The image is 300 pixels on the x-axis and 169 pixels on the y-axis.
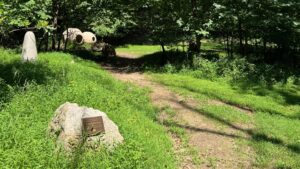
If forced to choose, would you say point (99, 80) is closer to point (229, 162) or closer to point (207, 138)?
point (207, 138)

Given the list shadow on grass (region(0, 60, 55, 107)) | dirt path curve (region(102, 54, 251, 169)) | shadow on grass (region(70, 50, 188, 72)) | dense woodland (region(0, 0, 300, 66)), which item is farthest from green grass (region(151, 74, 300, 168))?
shadow on grass (region(0, 60, 55, 107))

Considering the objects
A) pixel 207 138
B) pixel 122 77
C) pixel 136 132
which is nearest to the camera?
pixel 136 132

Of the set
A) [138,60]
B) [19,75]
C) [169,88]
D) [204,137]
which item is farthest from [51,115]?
[138,60]

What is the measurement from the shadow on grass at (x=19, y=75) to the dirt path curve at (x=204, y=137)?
341 cm

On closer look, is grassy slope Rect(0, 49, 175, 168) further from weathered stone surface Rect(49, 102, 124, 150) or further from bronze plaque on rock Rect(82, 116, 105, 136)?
bronze plaque on rock Rect(82, 116, 105, 136)

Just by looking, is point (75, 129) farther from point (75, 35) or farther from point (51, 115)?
point (75, 35)

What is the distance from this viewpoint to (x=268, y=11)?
61.9ft

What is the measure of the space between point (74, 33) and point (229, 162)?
55.2ft

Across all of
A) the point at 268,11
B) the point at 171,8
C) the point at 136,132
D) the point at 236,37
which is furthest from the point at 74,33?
the point at 136,132

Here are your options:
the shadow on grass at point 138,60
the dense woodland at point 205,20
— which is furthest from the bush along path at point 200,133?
the dense woodland at point 205,20

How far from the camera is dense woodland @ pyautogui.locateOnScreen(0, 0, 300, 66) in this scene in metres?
18.8

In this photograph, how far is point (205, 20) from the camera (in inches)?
754

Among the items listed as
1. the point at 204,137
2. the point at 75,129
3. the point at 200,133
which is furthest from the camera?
the point at 200,133

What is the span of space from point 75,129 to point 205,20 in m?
12.6
